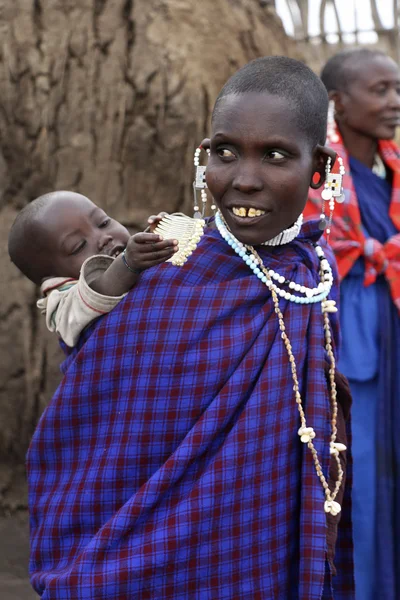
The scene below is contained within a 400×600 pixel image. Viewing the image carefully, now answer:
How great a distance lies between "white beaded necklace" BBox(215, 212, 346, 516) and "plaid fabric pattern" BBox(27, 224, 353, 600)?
17 millimetres

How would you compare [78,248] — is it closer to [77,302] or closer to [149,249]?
[77,302]

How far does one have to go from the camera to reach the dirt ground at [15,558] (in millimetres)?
3795

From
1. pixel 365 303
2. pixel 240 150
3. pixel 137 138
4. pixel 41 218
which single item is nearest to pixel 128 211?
pixel 137 138

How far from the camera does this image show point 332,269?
2371 millimetres

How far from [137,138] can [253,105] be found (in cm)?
225

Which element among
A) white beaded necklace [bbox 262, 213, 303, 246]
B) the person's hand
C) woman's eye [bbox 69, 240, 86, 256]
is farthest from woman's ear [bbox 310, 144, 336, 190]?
woman's eye [bbox 69, 240, 86, 256]

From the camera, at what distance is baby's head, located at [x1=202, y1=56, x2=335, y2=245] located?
2.03m

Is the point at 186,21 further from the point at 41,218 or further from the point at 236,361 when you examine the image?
the point at 236,361

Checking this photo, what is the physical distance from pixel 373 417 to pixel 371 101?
1.38 meters

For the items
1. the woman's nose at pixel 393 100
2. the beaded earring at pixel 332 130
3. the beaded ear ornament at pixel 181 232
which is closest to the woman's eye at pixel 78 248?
the beaded ear ornament at pixel 181 232

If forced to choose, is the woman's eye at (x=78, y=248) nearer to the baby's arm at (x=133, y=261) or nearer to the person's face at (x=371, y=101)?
the baby's arm at (x=133, y=261)

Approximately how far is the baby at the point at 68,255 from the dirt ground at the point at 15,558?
6.13ft

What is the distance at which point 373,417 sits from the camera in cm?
359

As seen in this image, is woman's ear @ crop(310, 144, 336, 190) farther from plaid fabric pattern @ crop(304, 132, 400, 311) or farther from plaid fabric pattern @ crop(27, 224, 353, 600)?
plaid fabric pattern @ crop(304, 132, 400, 311)
